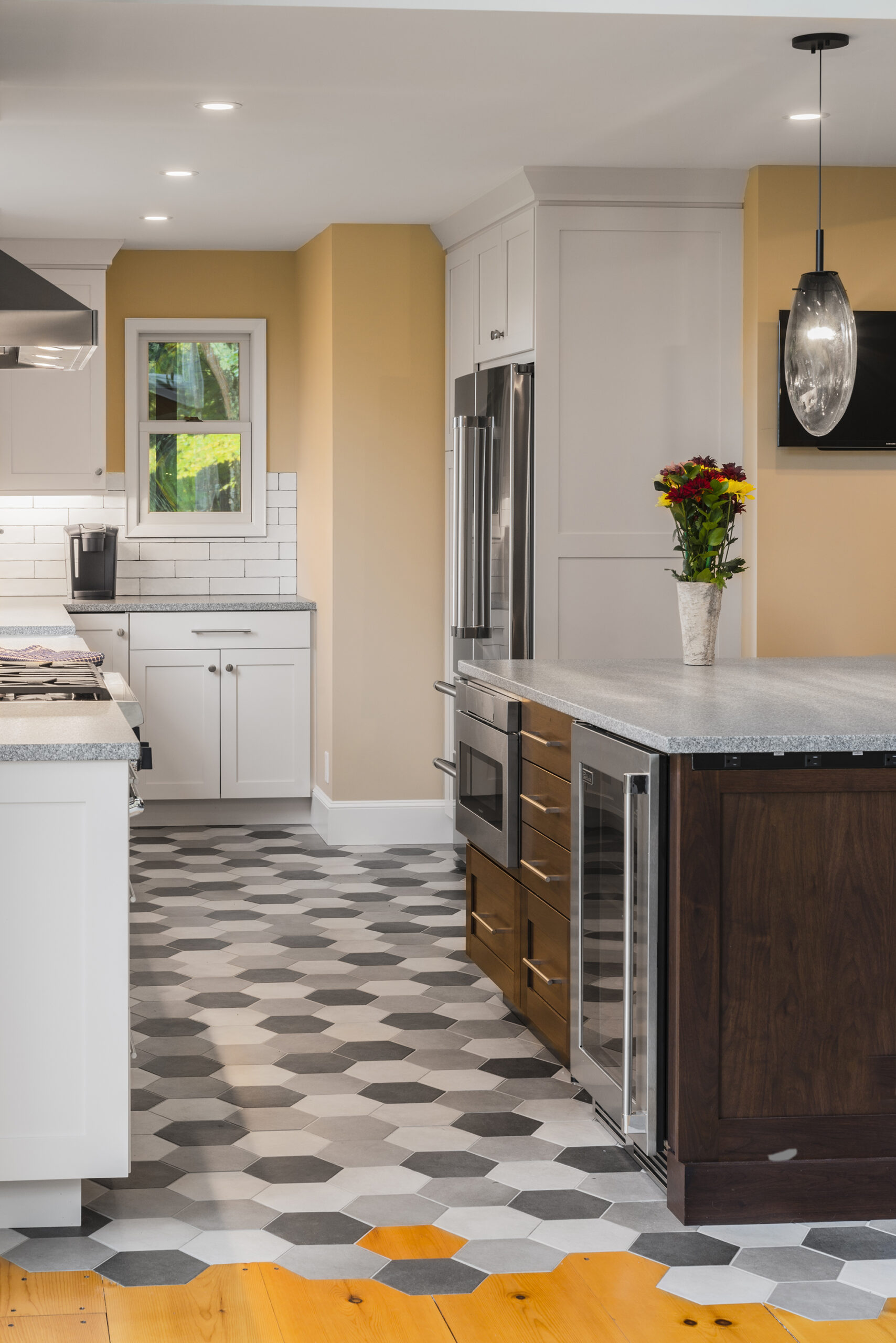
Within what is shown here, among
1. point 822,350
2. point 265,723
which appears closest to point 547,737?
point 822,350

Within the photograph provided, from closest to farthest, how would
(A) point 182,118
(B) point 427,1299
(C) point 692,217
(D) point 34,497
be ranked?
1. (B) point 427,1299
2. (A) point 182,118
3. (C) point 692,217
4. (D) point 34,497

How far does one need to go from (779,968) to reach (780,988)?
35mm

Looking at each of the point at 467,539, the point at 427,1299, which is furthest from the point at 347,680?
the point at 427,1299

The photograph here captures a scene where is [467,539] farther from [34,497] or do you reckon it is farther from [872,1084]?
[872,1084]

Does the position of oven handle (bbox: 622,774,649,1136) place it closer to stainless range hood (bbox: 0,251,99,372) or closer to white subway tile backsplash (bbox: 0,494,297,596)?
stainless range hood (bbox: 0,251,99,372)

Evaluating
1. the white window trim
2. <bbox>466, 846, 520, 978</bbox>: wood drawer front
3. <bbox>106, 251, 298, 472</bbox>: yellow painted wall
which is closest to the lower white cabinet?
the white window trim

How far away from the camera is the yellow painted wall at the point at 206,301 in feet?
21.4

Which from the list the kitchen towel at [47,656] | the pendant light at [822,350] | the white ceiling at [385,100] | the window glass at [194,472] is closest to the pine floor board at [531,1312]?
the pendant light at [822,350]

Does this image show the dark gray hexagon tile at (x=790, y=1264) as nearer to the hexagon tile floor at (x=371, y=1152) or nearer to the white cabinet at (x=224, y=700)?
the hexagon tile floor at (x=371, y=1152)

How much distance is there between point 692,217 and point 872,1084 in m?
3.31

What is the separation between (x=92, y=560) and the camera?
634cm

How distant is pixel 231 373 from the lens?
22.0 ft

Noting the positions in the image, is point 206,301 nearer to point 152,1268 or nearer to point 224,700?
point 224,700

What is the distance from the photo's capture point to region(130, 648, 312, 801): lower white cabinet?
623 cm
